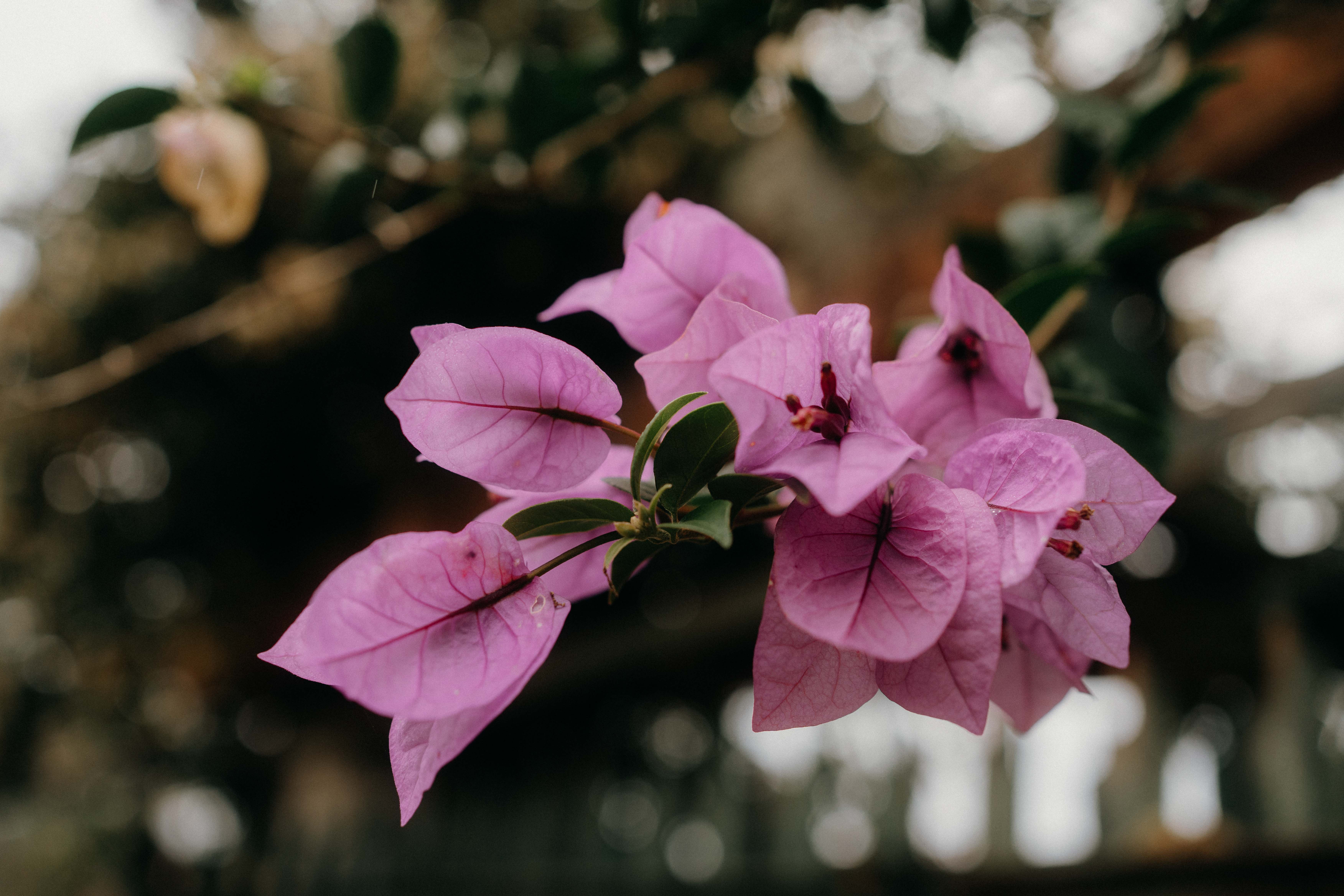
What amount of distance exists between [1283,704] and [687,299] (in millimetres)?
953

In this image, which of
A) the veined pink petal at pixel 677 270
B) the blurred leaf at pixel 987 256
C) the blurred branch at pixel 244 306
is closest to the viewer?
the veined pink petal at pixel 677 270

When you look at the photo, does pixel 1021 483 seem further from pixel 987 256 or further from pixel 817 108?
pixel 817 108

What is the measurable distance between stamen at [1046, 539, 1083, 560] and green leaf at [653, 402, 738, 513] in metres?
0.09

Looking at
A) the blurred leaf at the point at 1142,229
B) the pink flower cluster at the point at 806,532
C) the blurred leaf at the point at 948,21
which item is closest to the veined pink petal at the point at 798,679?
the pink flower cluster at the point at 806,532

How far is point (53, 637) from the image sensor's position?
173 cm

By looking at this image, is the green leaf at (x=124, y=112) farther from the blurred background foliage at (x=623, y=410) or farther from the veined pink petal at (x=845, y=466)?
the veined pink petal at (x=845, y=466)

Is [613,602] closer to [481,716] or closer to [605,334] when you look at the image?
[481,716]

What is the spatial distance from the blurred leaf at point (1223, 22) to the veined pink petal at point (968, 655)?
443mm

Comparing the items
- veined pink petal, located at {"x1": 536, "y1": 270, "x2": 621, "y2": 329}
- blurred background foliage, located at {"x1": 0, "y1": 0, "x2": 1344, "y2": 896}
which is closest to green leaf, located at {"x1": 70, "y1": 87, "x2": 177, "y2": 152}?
blurred background foliage, located at {"x1": 0, "y1": 0, "x2": 1344, "y2": 896}

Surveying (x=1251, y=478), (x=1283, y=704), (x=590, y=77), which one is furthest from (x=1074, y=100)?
(x=1251, y=478)

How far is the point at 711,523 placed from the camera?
0.21 metres

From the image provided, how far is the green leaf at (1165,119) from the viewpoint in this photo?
456 millimetres

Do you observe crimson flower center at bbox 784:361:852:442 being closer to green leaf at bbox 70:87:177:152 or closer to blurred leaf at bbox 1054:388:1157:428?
blurred leaf at bbox 1054:388:1157:428

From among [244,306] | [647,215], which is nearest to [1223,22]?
[647,215]
